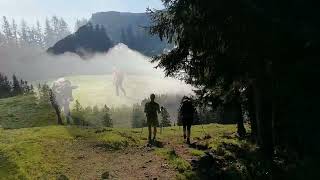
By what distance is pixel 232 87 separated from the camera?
22.7m

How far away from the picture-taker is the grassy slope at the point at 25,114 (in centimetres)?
8831

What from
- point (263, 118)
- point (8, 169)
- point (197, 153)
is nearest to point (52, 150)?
point (8, 169)

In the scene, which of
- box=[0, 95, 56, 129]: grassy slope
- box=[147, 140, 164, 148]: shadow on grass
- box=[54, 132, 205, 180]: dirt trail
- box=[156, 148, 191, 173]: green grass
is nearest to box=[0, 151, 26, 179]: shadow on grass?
box=[54, 132, 205, 180]: dirt trail

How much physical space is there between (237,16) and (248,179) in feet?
16.2

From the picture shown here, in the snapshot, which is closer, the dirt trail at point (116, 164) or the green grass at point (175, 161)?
the dirt trail at point (116, 164)

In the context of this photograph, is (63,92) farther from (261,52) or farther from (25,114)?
(261,52)

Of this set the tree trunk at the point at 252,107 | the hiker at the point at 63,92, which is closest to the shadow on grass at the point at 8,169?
the tree trunk at the point at 252,107

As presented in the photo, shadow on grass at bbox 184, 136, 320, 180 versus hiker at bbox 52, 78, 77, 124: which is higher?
hiker at bbox 52, 78, 77, 124

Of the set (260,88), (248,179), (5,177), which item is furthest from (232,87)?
(5,177)

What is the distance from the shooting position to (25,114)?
104 metres

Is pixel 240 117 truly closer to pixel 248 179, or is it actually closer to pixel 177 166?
pixel 177 166

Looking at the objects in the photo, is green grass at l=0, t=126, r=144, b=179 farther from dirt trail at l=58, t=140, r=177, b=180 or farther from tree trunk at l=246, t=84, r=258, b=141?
tree trunk at l=246, t=84, r=258, b=141

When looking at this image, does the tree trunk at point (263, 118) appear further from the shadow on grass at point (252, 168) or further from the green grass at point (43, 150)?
the green grass at point (43, 150)

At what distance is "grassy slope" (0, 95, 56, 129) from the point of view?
88312 millimetres
